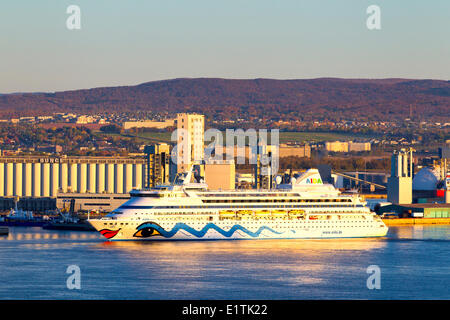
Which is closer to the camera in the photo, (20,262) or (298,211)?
(20,262)

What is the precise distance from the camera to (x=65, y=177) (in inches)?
3415

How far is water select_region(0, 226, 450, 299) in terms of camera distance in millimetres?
32750

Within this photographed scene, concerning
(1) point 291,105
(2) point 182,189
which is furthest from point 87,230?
(1) point 291,105

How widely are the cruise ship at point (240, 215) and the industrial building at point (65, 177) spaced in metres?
32.7

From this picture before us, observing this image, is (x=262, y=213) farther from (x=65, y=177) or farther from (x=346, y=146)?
(x=346, y=146)

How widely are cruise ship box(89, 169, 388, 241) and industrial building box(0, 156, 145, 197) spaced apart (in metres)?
32.7

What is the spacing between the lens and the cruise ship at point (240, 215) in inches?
1955

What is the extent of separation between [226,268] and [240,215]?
43.3ft

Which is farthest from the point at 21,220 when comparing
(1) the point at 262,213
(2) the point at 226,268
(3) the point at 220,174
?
(2) the point at 226,268

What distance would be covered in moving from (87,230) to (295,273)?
89.0 ft

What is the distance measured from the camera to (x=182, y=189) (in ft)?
169
